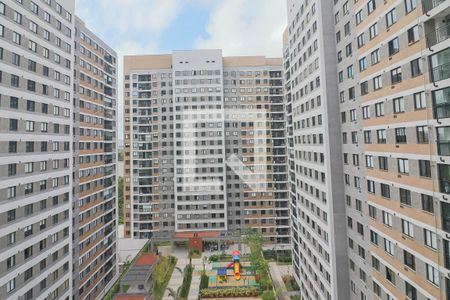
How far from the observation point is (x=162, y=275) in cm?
5084

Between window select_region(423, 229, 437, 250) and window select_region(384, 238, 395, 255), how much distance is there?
410 centimetres

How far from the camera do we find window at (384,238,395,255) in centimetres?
2197

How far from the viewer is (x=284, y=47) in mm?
59562

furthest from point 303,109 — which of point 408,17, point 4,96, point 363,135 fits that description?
point 4,96

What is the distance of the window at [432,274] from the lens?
1707 centimetres

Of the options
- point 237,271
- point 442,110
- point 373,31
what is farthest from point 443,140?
point 237,271

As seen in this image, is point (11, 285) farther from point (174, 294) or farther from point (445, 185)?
point (445, 185)

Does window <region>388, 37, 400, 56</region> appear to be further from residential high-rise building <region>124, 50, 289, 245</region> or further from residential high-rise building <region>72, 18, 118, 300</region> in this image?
residential high-rise building <region>124, 50, 289, 245</region>

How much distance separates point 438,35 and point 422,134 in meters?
5.71

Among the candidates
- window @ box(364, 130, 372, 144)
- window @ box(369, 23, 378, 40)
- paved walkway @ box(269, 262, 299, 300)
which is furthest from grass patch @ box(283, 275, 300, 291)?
window @ box(369, 23, 378, 40)

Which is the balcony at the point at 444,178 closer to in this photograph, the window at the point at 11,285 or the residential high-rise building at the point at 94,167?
the window at the point at 11,285

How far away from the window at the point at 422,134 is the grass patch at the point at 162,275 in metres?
42.2

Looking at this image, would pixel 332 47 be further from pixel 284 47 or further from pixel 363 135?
pixel 284 47

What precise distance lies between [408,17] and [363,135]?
1014 cm
